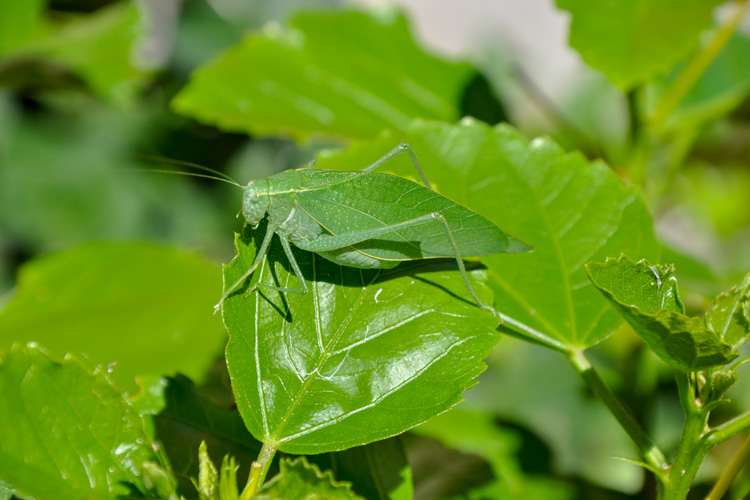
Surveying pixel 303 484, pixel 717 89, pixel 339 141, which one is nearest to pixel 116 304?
pixel 339 141

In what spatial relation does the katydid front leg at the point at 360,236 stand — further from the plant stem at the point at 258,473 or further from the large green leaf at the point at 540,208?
the plant stem at the point at 258,473

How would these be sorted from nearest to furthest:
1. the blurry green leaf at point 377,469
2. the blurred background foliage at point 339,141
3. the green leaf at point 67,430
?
the green leaf at point 67,430, the blurry green leaf at point 377,469, the blurred background foliage at point 339,141

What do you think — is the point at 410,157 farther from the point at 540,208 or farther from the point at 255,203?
the point at 255,203

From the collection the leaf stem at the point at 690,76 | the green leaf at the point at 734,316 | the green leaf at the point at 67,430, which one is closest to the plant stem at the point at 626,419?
the green leaf at the point at 734,316

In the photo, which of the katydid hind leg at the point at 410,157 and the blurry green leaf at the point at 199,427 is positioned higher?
the katydid hind leg at the point at 410,157

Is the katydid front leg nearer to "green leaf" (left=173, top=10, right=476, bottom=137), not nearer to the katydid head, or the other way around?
the katydid head

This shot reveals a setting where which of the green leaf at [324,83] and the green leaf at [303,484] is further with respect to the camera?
the green leaf at [324,83]
